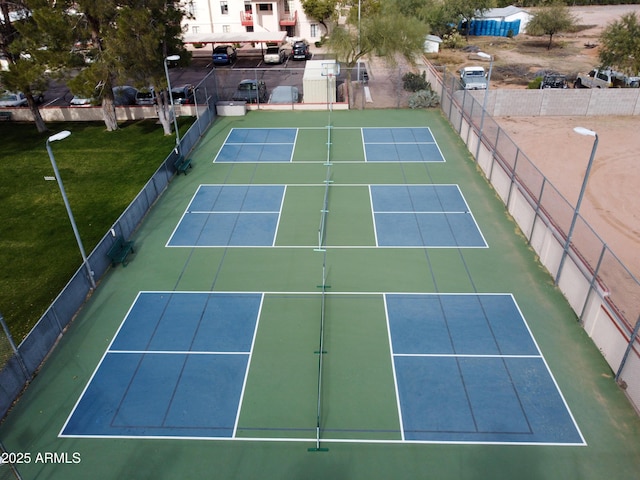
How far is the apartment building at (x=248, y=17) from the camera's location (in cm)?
5369

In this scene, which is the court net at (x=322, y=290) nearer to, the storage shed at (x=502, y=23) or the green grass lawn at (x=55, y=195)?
the green grass lawn at (x=55, y=195)

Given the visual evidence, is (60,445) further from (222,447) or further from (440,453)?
(440,453)

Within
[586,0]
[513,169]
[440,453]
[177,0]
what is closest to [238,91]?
[177,0]

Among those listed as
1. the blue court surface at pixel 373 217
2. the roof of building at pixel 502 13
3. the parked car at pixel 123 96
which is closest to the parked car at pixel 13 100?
the parked car at pixel 123 96

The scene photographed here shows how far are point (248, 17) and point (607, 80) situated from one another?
35623 millimetres

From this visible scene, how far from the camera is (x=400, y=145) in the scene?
89.9ft

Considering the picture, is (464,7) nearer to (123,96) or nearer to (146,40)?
(123,96)

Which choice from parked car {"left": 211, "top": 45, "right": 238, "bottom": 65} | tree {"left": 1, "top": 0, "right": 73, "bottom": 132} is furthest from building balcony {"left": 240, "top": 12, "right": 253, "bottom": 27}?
tree {"left": 1, "top": 0, "right": 73, "bottom": 132}

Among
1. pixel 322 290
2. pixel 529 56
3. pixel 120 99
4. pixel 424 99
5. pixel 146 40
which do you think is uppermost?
pixel 146 40

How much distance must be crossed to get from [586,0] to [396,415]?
9488 centimetres

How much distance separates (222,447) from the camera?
11531 millimetres

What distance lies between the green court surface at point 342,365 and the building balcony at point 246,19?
3785 cm

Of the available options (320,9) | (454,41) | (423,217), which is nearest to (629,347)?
(423,217)

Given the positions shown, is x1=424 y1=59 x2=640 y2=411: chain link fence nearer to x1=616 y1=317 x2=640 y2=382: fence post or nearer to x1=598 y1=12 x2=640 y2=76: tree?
x1=616 y1=317 x2=640 y2=382: fence post
